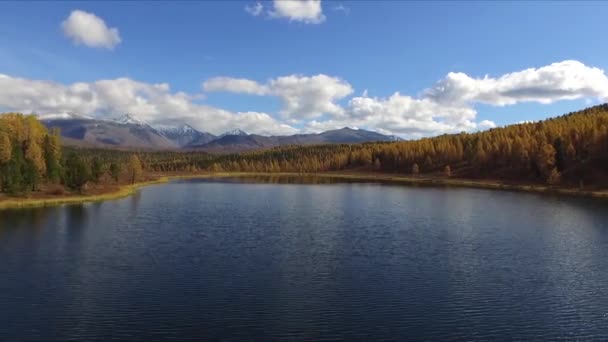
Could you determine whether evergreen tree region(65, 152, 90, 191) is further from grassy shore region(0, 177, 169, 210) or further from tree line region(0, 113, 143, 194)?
grassy shore region(0, 177, 169, 210)

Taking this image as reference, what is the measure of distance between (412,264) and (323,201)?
75.2m

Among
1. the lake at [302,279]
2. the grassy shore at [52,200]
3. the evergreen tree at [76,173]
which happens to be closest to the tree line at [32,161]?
the evergreen tree at [76,173]

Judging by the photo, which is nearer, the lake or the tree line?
the lake

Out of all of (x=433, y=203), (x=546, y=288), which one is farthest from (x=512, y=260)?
(x=433, y=203)

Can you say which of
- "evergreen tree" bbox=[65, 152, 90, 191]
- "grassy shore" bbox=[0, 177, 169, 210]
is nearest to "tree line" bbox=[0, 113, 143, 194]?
"evergreen tree" bbox=[65, 152, 90, 191]

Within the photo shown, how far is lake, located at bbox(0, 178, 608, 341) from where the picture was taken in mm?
34500

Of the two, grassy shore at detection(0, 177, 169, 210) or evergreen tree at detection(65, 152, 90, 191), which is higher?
evergreen tree at detection(65, 152, 90, 191)

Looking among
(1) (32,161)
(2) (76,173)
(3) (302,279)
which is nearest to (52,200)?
(2) (76,173)

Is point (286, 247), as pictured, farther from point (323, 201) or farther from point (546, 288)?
point (323, 201)

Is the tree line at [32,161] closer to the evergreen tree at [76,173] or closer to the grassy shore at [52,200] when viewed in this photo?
the evergreen tree at [76,173]

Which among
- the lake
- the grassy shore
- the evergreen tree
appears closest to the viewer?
the lake

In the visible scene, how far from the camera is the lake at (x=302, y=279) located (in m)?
34.5

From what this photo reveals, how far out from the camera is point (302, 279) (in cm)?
4641

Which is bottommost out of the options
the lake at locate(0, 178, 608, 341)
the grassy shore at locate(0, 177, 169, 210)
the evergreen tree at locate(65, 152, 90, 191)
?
the lake at locate(0, 178, 608, 341)
